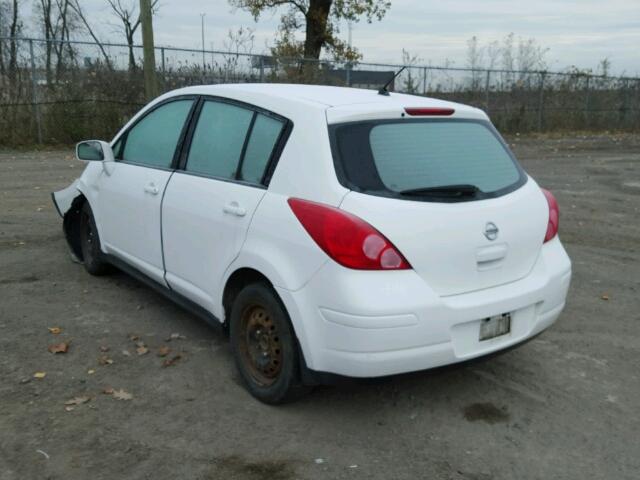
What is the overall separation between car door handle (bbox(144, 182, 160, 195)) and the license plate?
230 cm

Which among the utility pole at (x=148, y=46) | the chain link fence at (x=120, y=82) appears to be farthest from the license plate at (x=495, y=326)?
the chain link fence at (x=120, y=82)

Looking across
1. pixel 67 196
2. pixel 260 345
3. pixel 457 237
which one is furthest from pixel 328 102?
pixel 67 196

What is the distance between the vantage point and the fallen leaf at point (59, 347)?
4156 millimetres

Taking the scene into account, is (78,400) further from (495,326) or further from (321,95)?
(495,326)

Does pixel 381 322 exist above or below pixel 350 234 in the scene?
below

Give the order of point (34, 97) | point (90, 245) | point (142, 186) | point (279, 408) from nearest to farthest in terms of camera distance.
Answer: point (279, 408), point (142, 186), point (90, 245), point (34, 97)

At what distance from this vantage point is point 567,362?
414cm

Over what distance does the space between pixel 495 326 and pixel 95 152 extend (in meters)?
3.43

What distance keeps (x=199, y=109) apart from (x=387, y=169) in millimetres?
1605

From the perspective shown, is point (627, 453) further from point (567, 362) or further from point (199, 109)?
point (199, 109)

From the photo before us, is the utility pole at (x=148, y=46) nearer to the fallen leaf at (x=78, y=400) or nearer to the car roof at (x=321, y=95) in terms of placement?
the car roof at (x=321, y=95)

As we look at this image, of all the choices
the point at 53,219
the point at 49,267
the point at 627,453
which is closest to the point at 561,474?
the point at 627,453

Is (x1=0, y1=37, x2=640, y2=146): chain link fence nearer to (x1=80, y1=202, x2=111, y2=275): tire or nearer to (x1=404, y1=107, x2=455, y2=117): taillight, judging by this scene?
(x1=80, y1=202, x2=111, y2=275): tire

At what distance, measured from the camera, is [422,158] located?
3389 millimetres
